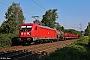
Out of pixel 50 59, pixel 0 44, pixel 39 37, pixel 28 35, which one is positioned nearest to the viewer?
pixel 50 59

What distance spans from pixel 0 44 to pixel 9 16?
1596 inches

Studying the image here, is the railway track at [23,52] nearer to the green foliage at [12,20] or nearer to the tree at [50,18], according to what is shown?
the green foliage at [12,20]

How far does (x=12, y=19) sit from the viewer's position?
223 ft

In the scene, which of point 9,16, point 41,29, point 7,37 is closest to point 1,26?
point 9,16

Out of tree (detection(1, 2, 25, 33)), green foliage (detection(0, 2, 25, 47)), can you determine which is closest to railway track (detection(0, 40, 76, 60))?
green foliage (detection(0, 2, 25, 47))

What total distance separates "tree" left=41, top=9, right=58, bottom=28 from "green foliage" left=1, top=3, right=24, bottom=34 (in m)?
28.4

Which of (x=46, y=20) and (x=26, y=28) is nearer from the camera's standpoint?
(x=26, y=28)

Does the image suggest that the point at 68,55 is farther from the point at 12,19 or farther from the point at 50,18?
the point at 50,18

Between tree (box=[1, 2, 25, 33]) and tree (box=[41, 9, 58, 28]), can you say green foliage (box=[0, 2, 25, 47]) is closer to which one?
tree (box=[1, 2, 25, 33])

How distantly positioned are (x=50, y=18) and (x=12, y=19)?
39.5 m

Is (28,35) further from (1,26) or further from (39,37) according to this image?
(1,26)

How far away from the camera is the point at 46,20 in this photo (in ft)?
338

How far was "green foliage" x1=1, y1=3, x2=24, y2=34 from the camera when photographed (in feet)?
213

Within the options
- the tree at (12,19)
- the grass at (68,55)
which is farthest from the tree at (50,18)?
the grass at (68,55)
